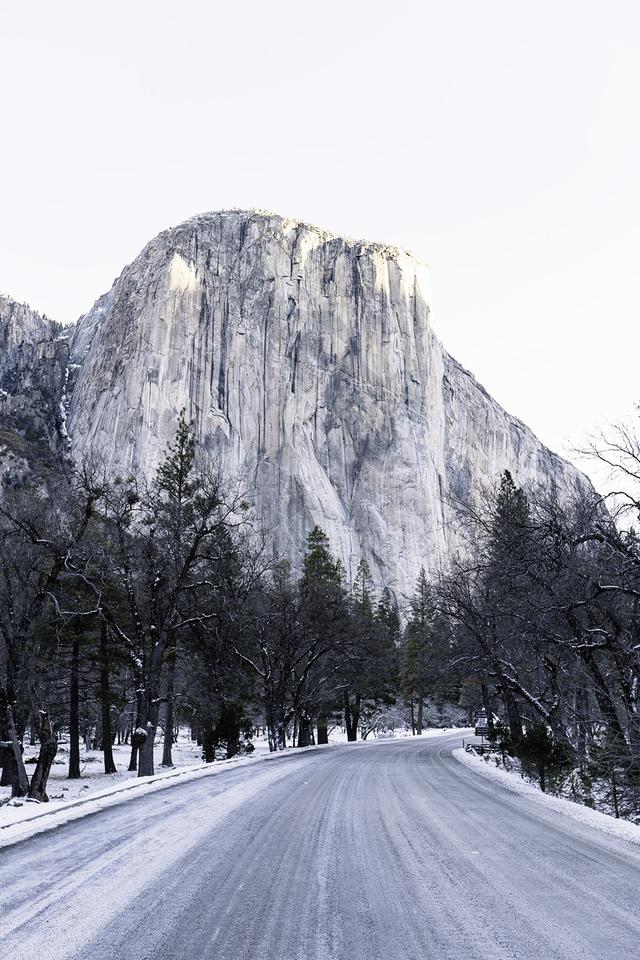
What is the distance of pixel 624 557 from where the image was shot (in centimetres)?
1267

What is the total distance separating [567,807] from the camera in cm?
1170

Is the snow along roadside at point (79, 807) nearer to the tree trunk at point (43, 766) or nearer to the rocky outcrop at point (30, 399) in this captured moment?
the tree trunk at point (43, 766)

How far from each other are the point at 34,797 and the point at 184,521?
9.72m

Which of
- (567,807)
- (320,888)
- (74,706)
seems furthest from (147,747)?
(320,888)

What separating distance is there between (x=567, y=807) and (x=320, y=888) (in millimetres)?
7795

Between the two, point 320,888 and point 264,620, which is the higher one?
point 264,620

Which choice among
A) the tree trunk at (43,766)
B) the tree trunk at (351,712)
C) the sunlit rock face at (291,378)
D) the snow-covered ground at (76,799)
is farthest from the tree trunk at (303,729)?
the sunlit rock face at (291,378)

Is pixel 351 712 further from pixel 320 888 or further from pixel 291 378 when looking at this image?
pixel 291 378

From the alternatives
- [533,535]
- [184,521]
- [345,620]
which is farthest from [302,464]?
[533,535]

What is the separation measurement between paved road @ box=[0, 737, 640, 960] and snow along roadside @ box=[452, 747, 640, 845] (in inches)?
14.2

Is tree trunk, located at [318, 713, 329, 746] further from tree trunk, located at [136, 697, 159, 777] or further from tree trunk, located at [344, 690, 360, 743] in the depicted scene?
tree trunk, located at [136, 697, 159, 777]

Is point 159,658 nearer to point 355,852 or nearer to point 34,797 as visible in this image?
point 34,797

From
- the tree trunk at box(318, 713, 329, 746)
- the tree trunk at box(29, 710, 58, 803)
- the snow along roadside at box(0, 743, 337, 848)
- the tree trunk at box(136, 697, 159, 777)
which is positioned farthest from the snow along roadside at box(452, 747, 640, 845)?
the tree trunk at box(318, 713, 329, 746)

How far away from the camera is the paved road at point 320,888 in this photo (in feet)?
13.4
